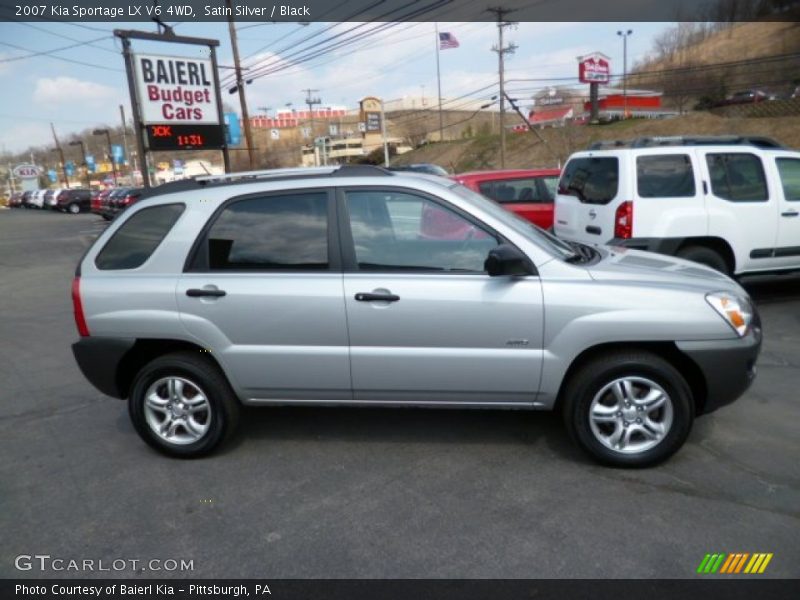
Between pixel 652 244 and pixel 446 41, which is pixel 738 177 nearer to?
pixel 652 244

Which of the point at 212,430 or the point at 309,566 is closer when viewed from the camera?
the point at 309,566

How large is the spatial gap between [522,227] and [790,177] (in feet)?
16.9

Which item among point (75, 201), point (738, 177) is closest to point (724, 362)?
point (738, 177)

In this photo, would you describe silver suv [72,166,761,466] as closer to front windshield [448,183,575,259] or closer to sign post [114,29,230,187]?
front windshield [448,183,575,259]

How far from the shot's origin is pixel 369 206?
3506 millimetres

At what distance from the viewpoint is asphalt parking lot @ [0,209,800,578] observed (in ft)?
8.86

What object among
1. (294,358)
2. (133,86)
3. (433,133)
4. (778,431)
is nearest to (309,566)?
(294,358)

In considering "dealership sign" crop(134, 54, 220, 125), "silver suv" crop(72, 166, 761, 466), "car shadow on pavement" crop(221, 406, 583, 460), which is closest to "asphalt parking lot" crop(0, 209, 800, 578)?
"car shadow on pavement" crop(221, 406, 583, 460)

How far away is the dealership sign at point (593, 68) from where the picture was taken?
5381 cm

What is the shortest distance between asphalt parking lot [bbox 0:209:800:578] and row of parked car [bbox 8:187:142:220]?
1025cm

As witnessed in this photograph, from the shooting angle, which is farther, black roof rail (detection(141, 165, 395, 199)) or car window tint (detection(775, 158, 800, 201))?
car window tint (detection(775, 158, 800, 201))
